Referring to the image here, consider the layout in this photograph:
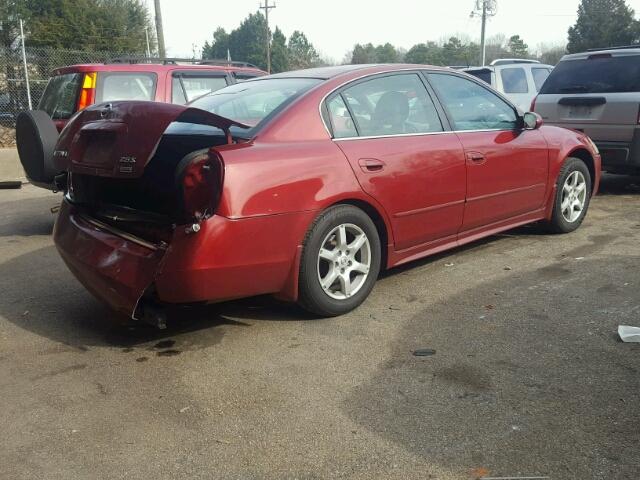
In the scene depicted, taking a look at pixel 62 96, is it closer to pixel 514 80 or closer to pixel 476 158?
pixel 476 158

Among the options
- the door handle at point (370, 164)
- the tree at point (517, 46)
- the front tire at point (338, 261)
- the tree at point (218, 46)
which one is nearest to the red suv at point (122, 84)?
the door handle at point (370, 164)

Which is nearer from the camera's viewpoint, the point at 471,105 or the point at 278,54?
the point at 471,105

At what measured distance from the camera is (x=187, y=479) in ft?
8.19

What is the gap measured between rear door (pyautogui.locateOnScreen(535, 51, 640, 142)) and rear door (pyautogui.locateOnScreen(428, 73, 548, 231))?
253 cm

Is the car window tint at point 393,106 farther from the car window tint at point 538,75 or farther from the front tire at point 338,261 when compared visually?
the car window tint at point 538,75

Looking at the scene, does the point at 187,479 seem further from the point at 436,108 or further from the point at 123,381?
the point at 436,108

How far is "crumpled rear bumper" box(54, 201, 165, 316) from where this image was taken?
347cm

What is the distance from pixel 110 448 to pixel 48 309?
2.04 m

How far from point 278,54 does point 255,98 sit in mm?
74337

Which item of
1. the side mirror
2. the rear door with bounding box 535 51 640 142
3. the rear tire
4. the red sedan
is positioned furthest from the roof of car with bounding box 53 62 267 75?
the rear tire

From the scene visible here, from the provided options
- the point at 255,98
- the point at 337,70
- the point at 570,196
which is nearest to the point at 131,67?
the point at 255,98

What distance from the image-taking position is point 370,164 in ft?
13.6

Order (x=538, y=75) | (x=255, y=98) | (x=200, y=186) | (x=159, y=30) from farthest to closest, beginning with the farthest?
1. (x=159, y=30)
2. (x=538, y=75)
3. (x=255, y=98)
4. (x=200, y=186)

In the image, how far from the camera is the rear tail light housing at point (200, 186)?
3.41m
